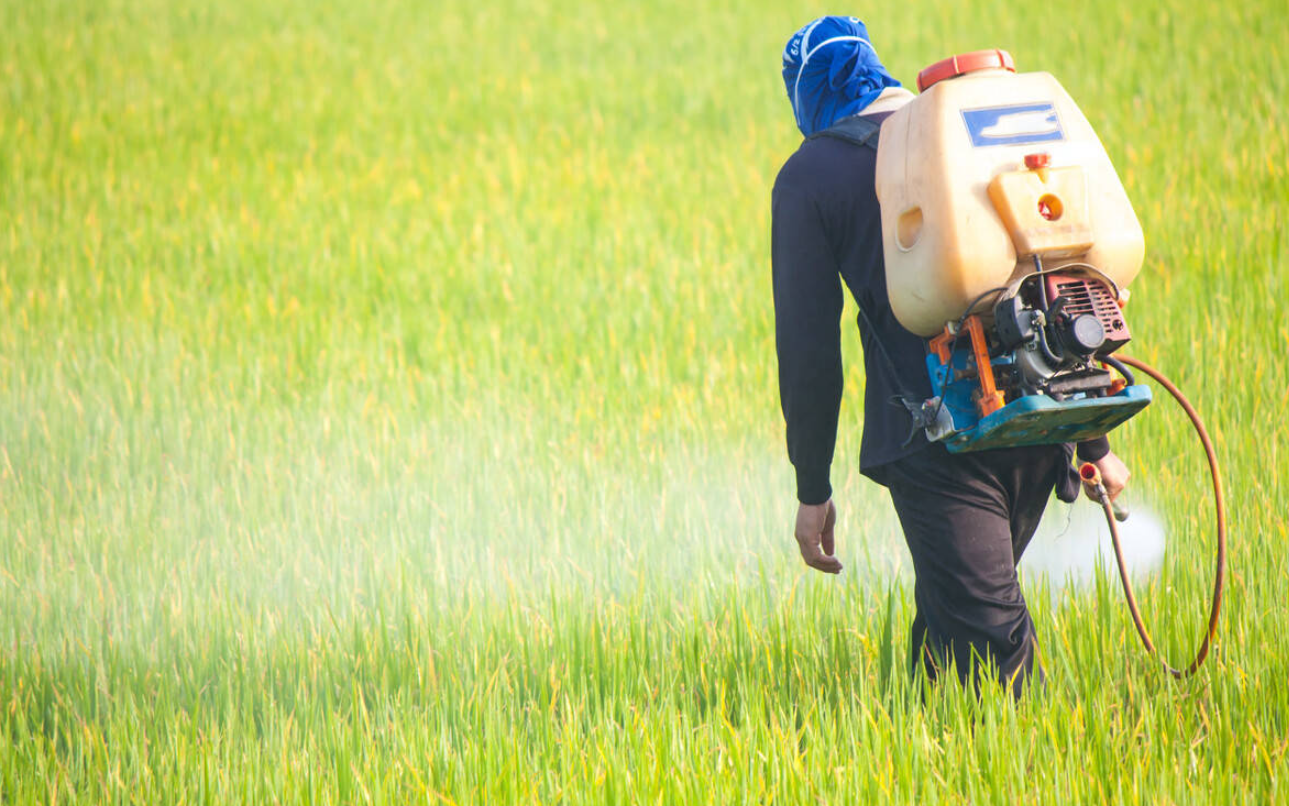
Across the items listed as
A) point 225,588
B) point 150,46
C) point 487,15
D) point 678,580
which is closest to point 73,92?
point 150,46

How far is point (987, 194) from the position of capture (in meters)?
2.17

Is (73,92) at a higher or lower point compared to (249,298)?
higher

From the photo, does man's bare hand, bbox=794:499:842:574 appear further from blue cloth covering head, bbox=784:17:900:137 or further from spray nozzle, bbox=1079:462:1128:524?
blue cloth covering head, bbox=784:17:900:137

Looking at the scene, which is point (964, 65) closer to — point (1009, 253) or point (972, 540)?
point (1009, 253)

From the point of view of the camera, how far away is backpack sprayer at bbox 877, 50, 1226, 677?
2.14m

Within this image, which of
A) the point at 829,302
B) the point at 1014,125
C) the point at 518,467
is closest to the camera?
the point at 1014,125

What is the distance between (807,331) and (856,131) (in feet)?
1.56

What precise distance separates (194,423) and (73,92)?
721 centimetres

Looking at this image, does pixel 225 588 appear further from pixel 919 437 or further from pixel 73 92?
pixel 73 92

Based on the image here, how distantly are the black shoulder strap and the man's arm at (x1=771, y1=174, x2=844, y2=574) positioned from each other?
17 centimetres

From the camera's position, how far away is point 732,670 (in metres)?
3.18

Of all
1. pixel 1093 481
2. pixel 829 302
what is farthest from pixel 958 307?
pixel 1093 481

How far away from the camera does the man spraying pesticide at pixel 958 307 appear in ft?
7.07

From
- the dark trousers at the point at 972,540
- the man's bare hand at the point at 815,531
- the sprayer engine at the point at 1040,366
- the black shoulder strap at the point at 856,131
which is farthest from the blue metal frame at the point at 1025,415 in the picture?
the black shoulder strap at the point at 856,131
